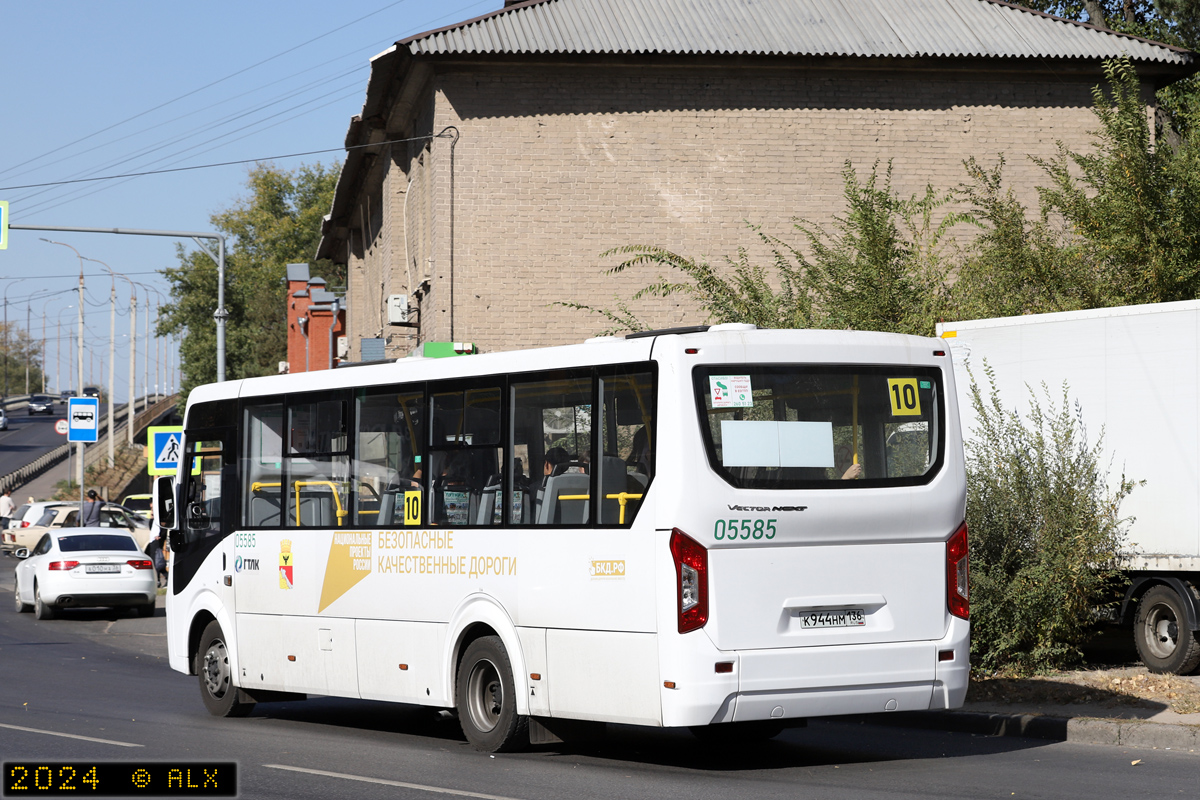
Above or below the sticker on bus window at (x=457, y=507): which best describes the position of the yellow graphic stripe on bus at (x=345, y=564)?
below

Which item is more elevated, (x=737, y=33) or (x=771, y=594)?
(x=737, y=33)

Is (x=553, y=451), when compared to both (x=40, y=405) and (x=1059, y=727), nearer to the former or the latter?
(x=1059, y=727)

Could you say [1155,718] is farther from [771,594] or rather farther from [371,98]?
[371,98]

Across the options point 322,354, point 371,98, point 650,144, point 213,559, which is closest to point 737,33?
point 650,144

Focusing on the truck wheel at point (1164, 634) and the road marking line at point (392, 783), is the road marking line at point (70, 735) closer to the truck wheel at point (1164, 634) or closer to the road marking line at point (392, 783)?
the road marking line at point (392, 783)

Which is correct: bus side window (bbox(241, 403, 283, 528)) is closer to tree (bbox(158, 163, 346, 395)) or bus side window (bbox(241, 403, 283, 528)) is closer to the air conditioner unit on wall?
the air conditioner unit on wall

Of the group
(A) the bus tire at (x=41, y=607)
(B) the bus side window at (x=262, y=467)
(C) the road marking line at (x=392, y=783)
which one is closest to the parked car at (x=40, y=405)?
(A) the bus tire at (x=41, y=607)

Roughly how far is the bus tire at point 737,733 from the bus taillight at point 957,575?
5.35 feet

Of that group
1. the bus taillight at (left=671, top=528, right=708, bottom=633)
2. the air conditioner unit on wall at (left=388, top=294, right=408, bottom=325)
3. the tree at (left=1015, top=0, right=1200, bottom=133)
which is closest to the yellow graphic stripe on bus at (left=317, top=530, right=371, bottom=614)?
the bus taillight at (left=671, top=528, right=708, bottom=633)

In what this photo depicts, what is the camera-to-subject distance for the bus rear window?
29.4 ft

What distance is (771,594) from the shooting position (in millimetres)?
8875

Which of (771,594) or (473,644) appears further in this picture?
(473,644)

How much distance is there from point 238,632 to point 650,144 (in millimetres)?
14853

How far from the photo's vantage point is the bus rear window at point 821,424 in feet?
29.4
